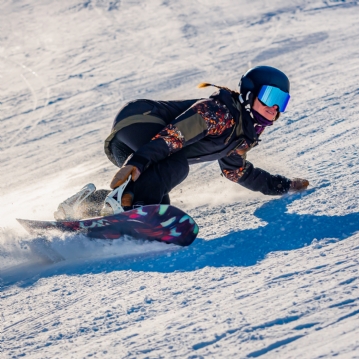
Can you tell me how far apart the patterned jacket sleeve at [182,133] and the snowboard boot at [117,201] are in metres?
0.21

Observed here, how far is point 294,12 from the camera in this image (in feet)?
38.5

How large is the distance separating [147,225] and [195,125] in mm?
765

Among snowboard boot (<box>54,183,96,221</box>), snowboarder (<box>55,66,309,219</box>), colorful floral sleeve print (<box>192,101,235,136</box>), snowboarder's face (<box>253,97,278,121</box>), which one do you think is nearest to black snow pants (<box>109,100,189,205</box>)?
snowboarder (<box>55,66,309,219</box>)

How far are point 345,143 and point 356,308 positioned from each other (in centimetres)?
311

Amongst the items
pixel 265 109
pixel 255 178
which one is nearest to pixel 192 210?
pixel 255 178

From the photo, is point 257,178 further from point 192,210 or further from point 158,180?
point 158,180

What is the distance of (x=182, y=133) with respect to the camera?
11.5 ft

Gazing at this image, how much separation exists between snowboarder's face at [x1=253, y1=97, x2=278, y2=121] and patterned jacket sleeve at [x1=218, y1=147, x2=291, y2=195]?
19.4 inches

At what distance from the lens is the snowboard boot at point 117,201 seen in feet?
10.8

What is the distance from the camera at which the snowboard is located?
3.23m

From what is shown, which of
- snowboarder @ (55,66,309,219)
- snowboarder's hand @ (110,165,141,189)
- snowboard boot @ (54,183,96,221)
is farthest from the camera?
snowboard boot @ (54,183,96,221)

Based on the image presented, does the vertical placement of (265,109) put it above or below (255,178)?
above

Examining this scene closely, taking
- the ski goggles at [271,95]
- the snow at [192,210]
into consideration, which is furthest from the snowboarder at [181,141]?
the snow at [192,210]

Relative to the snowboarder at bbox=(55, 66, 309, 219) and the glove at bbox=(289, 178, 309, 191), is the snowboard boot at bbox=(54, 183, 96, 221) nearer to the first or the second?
the snowboarder at bbox=(55, 66, 309, 219)
